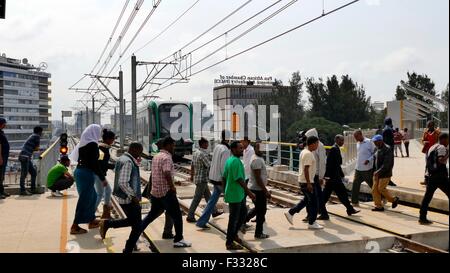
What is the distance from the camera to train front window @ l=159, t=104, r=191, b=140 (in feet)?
77.3

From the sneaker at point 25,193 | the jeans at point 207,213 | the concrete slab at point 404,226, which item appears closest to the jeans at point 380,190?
the concrete slab at point 404,226

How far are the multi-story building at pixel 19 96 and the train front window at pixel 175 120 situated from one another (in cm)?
5583

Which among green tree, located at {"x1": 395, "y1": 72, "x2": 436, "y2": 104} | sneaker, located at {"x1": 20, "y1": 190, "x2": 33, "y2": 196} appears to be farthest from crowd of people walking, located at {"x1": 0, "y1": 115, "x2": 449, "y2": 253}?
green tree, located at {"x1": 395, "y1": 72, "x2": 436, "y2": 104}

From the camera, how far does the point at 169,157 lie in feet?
21.5

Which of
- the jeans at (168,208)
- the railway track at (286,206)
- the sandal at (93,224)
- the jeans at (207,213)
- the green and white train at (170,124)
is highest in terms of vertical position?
the green and white train at (170,124)

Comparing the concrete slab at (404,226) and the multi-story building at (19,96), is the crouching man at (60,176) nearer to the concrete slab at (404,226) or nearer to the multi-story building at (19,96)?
the concrete slab at (404,226)

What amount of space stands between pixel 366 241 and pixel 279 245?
137 cm

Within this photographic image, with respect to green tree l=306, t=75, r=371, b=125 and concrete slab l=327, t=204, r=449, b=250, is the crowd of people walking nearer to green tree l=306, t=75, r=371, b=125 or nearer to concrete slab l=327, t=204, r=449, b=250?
concrete slab l=327, t=204, r=449, b=250

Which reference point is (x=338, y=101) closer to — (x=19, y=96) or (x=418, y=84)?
(x=418, y=84)

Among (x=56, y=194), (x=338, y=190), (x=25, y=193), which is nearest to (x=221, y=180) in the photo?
(x=338, y=190)

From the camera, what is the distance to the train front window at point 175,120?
23.6 m

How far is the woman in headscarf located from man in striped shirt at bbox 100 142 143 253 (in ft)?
3.89
